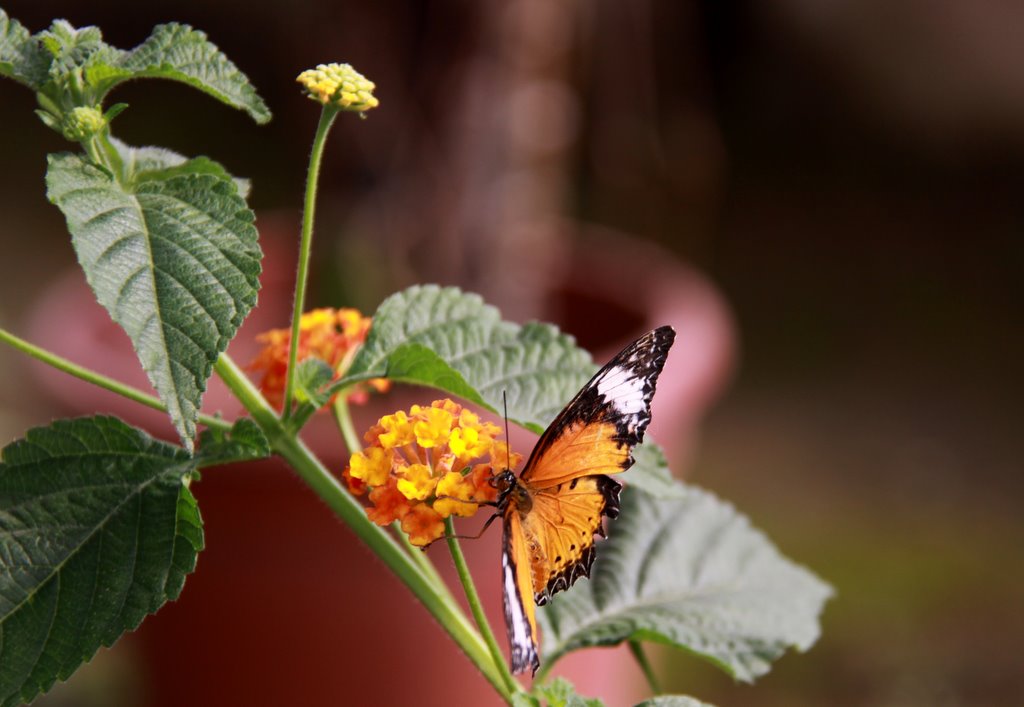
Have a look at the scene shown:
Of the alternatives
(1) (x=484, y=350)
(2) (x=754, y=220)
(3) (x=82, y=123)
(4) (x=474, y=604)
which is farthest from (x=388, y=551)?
(2) (x=754, y=220)

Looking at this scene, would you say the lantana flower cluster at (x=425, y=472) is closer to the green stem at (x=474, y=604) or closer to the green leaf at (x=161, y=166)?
the green stem at (x=474, y=604)

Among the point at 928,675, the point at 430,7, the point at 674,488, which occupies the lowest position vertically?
the point at 928,675

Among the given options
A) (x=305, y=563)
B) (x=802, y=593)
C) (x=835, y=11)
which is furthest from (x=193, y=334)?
(x=835, y=11)

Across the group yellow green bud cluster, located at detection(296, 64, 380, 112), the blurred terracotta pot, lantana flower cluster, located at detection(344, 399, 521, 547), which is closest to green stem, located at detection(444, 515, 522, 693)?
lantana flower cluster, located at detection(344, 399, 521, 547)

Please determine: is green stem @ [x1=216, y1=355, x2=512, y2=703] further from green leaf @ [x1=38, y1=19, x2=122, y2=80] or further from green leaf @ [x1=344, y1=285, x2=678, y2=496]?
green leaf @ [x1=38, y1=19, x2=122, y2=80]

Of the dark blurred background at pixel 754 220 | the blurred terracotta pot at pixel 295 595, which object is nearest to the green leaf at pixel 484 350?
the blurred terracotta pot at pixel 295 595

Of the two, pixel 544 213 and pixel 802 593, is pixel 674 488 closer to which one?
pixel 802 593

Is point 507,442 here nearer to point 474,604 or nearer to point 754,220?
point 474,604
